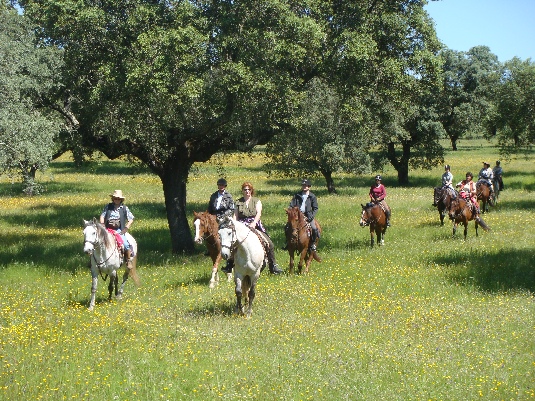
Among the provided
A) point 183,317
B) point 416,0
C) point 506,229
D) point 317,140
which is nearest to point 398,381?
point 183,317

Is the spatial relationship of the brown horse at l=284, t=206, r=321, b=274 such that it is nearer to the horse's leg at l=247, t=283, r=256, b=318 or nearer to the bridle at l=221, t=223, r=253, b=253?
the horse's leg at l=247, t=283, r=256, b=318

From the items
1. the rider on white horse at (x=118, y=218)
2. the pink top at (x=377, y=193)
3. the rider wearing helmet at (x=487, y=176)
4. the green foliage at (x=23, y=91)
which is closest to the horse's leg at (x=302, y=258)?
the rider on white horse at (x=118, y=218)

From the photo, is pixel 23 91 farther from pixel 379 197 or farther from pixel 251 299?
pixel 379 197

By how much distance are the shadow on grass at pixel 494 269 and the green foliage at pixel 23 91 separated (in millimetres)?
12140

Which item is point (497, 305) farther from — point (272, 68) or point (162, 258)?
point (162, 258)

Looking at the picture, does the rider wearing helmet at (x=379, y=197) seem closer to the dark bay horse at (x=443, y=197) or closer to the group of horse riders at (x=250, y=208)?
the dark bay horse at (x=443, y=197)

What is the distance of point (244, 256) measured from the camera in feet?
47.2

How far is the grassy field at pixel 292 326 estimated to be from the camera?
405 inches

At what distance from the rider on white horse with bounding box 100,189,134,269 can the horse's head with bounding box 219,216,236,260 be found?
11.6ft

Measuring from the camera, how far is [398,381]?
10.4m

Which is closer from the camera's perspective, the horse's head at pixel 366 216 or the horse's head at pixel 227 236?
the horse's head at pixel 227 236

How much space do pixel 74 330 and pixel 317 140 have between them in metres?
32.6

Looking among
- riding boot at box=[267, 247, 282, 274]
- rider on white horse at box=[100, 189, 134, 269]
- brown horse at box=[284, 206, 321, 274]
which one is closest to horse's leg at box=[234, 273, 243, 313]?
riding boot at box=[267, 247, 282, 274]

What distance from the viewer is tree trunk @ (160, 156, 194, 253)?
24.1 metres
